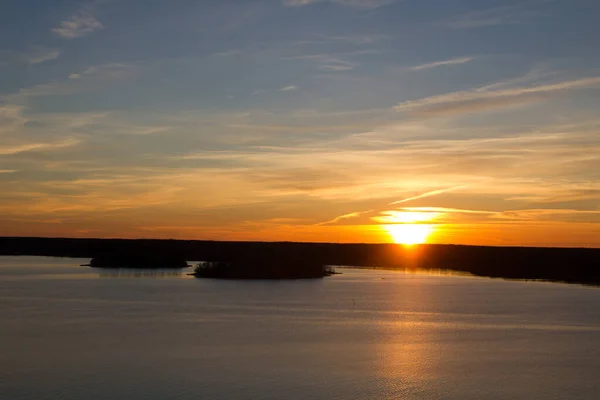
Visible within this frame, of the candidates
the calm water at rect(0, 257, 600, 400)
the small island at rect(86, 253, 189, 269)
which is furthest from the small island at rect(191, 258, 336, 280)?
the small island at rect(86, 253, 189, 269)

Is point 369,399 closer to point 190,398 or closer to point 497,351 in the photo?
point 190,398

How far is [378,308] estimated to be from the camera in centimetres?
3903

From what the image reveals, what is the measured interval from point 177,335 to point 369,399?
11.6 metres


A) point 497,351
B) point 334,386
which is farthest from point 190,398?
point 497,351

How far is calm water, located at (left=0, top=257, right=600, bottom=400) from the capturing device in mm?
18562

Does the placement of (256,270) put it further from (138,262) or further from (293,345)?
(293,345)

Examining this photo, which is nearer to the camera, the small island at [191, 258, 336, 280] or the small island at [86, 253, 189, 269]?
the small island at [191, 258, 336, 280]

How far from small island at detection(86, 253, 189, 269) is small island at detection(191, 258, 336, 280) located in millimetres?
13884

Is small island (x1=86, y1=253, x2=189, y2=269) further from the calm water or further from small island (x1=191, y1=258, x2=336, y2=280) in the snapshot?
the calm water

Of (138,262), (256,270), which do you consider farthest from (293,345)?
(138,262)

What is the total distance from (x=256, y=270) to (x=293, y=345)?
34.8m

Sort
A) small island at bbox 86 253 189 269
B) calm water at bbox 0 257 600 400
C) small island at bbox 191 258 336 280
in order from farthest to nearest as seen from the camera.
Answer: small island at bbox 86 253 189 269 → small island at bbox 191 258 336 280 → calm water at bbox 0 257 600 400

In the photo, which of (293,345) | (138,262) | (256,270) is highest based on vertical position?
(138,262)

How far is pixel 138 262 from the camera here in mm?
76562
